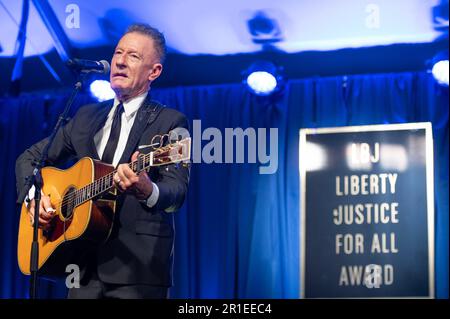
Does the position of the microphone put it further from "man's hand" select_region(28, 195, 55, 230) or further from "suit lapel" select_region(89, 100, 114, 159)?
"man's hand" select_region(28, 195, 55, 230)

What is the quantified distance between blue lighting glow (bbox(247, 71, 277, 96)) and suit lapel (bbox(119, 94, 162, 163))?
1.26 meters

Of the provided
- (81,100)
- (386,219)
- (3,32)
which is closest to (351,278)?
(386,219)

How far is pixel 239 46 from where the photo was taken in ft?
15.0

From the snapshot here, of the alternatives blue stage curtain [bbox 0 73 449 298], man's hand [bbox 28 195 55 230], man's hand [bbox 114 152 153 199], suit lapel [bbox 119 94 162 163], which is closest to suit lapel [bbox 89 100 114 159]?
suit lapel [bbox 119 94 162 163]

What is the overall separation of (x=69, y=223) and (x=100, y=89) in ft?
3.64

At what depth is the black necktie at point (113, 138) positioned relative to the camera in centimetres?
331

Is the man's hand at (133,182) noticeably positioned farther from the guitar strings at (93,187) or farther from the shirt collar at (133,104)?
the shirt collar at (133,104)

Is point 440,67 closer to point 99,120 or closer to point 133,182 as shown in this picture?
point 99,120

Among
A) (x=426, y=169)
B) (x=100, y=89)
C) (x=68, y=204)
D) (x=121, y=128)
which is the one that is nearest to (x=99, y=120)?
(x=121, y=128)

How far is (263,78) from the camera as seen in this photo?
4.58m

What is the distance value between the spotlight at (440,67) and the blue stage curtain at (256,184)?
73mm

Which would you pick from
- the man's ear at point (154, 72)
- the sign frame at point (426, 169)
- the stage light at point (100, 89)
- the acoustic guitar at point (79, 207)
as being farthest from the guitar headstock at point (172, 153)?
the sign frame at point (426, 169)

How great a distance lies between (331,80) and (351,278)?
1043mm

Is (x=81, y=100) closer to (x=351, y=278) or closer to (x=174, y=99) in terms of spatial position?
(x=174, y=99)
